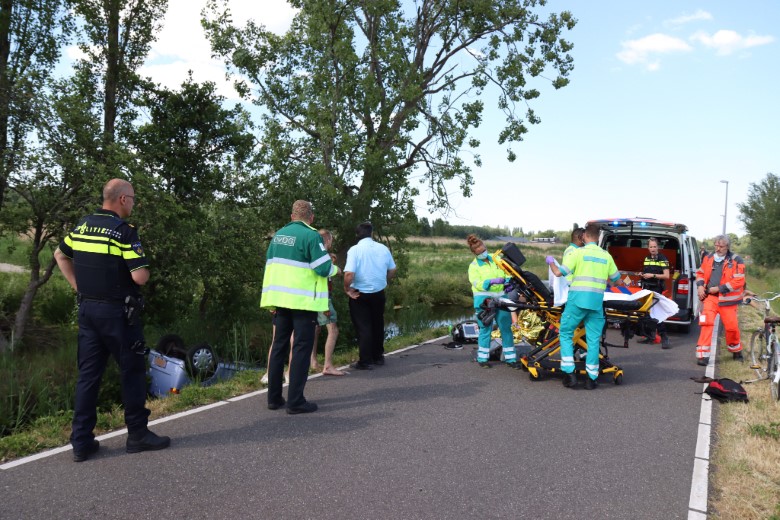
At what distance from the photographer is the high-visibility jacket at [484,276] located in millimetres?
7789

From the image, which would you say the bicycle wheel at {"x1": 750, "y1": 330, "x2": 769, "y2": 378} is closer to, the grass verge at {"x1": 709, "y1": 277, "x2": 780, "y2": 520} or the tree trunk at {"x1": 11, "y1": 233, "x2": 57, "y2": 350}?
the grass verge at {"x1": 709, "y1": 277, "x2": 780, "y2": 520}

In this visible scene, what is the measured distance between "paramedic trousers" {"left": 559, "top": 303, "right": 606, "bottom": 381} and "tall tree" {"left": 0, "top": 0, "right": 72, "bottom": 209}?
9.26m

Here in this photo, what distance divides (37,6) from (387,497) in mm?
12012

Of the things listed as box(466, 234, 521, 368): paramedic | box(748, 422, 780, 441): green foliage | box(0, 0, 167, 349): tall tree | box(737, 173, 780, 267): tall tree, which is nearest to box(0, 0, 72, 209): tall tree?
box(0, 0, 167, 349): tall tree

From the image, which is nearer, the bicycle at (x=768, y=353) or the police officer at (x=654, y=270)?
the bicycle at (x=768, y=353)

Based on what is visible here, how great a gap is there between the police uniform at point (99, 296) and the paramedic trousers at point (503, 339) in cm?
476

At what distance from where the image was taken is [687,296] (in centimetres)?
1149

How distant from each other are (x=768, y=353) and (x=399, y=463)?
5.66 m

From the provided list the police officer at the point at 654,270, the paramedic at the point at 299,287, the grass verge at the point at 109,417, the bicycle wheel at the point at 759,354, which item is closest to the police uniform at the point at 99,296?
the grass verge at the point at 109,417

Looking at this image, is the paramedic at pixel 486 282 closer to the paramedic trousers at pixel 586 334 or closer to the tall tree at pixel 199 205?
the paramedic trousers at pixel 586 334

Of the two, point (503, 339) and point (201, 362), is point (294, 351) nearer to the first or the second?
point (201, 362)

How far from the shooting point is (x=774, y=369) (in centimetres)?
720

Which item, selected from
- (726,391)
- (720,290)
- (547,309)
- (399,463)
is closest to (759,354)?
(720,290)

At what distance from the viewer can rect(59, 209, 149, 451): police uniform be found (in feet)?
14.6
